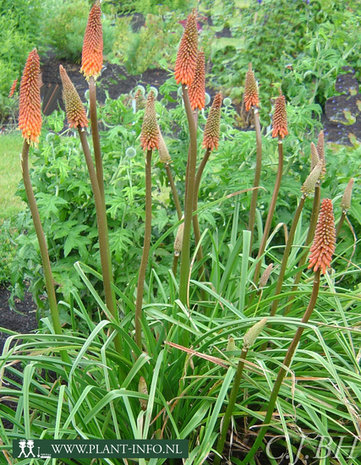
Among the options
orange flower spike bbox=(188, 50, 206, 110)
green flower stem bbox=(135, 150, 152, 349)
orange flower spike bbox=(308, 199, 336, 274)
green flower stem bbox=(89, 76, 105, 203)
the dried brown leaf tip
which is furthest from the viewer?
the dried brown leaf tip

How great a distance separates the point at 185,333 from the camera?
260 centimetres

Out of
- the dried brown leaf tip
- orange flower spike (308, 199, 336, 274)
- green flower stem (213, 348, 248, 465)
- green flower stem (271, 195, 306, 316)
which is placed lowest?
green flower stem (213, 348, 248, 465)

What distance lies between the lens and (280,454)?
Answer: 8.84 feet

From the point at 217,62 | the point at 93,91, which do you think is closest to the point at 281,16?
the point at 217,62

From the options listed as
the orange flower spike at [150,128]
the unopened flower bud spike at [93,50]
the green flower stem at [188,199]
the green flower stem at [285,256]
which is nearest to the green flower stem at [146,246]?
the orange flower spike at [150,128]

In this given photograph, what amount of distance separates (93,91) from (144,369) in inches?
43.8

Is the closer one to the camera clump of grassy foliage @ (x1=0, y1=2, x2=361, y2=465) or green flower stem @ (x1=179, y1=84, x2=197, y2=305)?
Result: green flower stem @ (x1=179, y1=84, x2=197, y2=305)

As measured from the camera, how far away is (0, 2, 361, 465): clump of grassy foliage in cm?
234

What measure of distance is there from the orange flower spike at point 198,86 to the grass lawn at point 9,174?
3.59 meters

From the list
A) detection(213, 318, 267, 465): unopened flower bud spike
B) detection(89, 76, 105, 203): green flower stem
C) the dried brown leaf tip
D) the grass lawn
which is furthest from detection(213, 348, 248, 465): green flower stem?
the grass lawn

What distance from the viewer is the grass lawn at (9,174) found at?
5.90 meters

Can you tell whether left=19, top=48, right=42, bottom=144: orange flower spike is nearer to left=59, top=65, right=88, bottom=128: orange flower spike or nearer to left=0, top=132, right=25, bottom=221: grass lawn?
left=59, top=65, right=88, bottom=128: orange flower spike

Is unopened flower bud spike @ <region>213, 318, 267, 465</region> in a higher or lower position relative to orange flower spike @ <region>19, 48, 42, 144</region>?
lower

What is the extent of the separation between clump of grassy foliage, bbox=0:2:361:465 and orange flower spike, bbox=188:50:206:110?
169 mm
